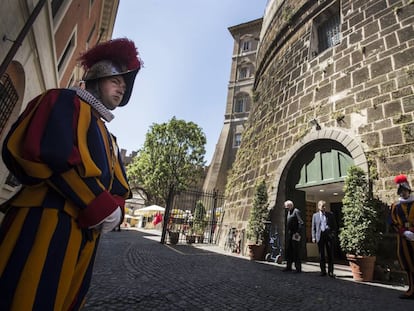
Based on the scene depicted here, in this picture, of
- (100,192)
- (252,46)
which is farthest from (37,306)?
(252,46)

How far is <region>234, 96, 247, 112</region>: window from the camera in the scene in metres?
31.3

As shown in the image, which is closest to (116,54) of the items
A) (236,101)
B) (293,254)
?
(293,254)

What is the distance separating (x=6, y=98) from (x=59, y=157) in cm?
637

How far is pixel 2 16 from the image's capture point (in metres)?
4.32

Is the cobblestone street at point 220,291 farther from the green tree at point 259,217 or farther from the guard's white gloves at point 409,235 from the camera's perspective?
the green tree at point 259,217

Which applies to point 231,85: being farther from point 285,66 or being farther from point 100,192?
point 100,192

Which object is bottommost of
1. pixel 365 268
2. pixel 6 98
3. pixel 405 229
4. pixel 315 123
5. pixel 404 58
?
pixel 365 268

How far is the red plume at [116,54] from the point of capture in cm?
174

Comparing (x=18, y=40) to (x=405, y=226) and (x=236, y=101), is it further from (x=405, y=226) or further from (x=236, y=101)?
(x=236, y=101)

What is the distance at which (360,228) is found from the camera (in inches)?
204

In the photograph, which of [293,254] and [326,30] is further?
[326,30]

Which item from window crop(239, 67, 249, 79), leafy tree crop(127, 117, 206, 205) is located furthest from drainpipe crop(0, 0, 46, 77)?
window crop(239, 67, 249, 79)

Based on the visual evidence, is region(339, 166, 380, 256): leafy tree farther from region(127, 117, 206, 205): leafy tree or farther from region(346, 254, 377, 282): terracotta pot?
region(127, 117, 206, 205): leafy tree

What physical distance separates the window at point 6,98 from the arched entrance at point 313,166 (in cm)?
749
